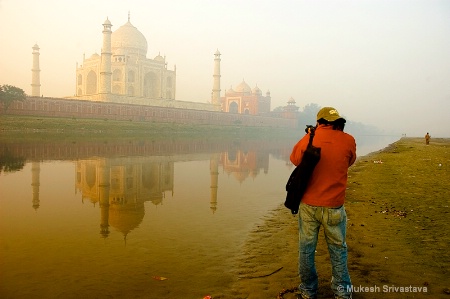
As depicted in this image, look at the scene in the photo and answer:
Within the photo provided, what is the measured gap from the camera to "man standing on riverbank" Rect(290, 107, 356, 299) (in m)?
3.04

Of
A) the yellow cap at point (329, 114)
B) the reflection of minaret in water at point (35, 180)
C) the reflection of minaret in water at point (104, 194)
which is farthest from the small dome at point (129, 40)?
the yellow cap at point (329, 114)

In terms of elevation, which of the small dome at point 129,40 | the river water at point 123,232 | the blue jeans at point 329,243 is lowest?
the river water at point 123,232

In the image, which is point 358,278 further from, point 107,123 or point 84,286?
point 107,123

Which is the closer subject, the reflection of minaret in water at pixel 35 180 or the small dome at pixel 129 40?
the reflection of minaret in water at pixel 35 180

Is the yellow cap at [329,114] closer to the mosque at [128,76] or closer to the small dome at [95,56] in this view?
the mosque at [128,76]

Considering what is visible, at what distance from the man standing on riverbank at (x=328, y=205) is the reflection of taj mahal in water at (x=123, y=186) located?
10.3ft

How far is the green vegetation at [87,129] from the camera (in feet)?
102

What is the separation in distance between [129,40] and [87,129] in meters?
24.6

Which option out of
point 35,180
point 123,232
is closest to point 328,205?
point 123,232

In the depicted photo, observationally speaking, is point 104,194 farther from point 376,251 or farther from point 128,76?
point 128,76

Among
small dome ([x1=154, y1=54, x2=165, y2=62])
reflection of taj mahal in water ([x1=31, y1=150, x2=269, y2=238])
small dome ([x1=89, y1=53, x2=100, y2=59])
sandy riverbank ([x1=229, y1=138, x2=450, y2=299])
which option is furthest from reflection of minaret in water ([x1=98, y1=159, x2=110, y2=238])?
small dome ([x1=154, y1=54, x2=165, y2=62])

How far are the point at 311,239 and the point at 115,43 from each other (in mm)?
59299

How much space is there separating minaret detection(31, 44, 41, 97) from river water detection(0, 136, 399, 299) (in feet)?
152

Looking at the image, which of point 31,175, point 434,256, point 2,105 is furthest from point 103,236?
point 2,105
